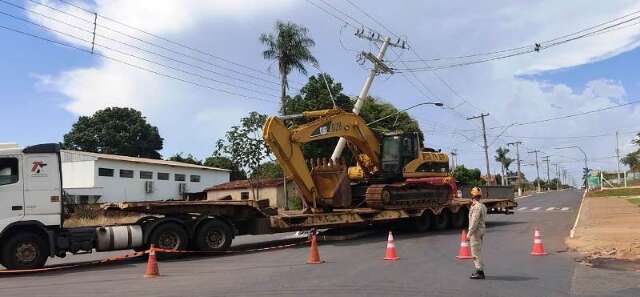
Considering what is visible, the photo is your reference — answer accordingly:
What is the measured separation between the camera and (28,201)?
13.3 meters

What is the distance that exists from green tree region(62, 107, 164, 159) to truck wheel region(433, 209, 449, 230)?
68542 mm

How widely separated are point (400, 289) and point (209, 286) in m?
3.21

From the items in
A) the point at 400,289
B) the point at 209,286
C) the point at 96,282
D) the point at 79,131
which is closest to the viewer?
the point at 400,289

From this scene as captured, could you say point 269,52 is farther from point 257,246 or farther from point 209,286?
point 209,286

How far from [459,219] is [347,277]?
43.9 ft

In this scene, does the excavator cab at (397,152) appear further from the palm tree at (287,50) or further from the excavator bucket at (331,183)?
the palm tree at (287,50)

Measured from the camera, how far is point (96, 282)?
1157cm

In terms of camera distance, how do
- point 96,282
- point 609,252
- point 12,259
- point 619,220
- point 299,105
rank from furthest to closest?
point 299,105
point 619,220
point 609,252
point 12,259
point 96,282

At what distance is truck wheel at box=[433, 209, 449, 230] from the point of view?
23.1 meters

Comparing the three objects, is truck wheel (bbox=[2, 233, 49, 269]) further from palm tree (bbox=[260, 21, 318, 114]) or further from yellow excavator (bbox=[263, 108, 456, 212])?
palm tree (bbox=[260, 21, 318, 114])

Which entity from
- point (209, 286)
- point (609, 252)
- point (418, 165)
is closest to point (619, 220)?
point (418, 165)

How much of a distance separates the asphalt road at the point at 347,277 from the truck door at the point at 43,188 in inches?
52.0

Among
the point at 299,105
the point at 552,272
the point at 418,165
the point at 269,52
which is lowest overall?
the point at 552,272

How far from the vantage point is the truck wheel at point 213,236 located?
624 inches
